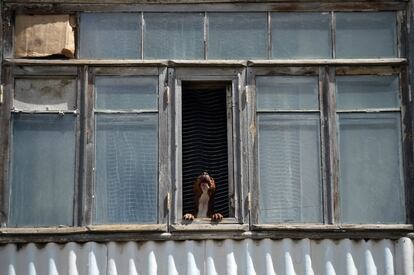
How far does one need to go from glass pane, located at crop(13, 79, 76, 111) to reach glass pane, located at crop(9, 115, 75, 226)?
99 mm

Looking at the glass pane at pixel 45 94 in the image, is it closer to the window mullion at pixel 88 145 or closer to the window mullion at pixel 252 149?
the window mullion at pixel 88 145

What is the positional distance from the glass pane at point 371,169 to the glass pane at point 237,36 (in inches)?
Answer: 42.0

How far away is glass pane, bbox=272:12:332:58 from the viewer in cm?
997

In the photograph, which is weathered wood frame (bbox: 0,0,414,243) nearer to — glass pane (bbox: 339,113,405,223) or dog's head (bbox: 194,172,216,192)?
glass pane (bbox: 339,113,405,223)

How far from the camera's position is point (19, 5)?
10039 mm

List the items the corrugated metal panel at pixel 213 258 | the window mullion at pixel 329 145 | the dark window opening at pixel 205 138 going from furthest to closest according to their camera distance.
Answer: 1. the dark window opening at pixel 205 138
2. the window mullion at pixel 329 145
3. the corrugated metal panel at pixel 213 258

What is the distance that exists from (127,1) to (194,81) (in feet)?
3.31

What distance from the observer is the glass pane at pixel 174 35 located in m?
9.95

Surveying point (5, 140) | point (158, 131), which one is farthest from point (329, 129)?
point (5, 140)

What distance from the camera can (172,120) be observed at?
32.0ft

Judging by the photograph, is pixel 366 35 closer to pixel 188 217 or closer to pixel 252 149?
pixel 252 149

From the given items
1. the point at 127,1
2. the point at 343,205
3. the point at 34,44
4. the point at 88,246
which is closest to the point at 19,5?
the point at 34,44

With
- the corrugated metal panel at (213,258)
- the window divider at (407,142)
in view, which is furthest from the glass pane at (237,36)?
the corrugated metal panel at (213,258)

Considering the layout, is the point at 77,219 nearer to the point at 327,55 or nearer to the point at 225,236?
the point at 225,236
